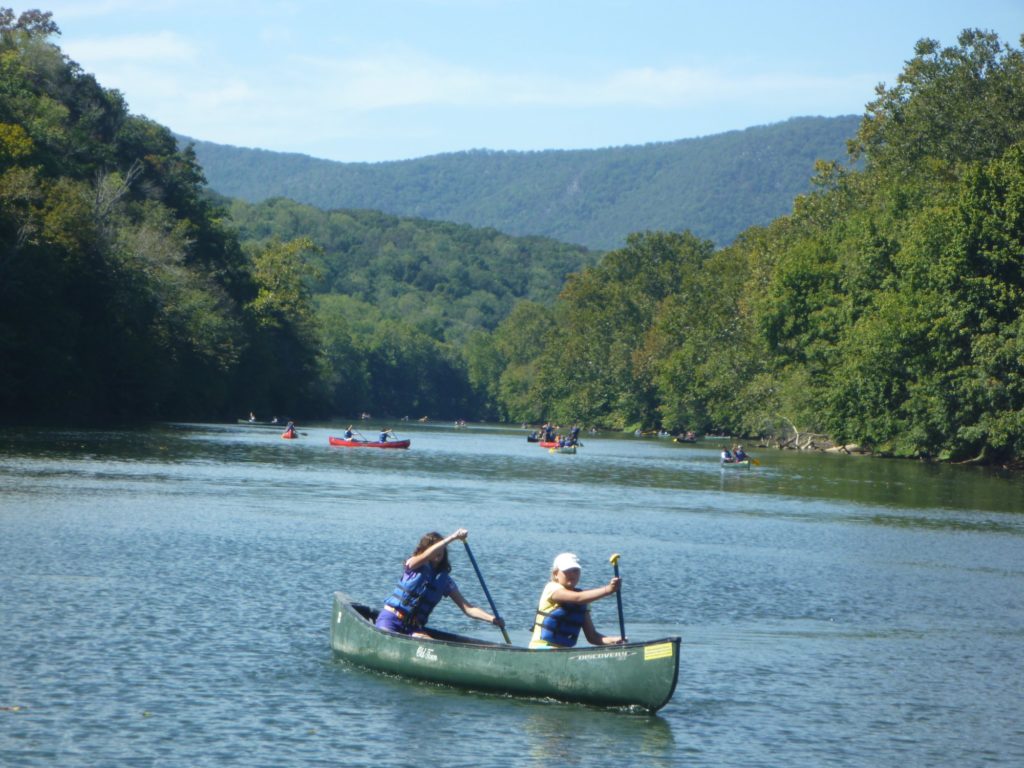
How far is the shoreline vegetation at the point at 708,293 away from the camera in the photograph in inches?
2783

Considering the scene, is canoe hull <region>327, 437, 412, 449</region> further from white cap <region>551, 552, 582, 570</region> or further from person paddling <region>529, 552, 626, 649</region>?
white cap <region>551, 552, 582, 570</region>

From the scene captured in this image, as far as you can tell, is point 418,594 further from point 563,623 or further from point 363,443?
point 363,443

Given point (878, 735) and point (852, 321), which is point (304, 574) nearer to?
point (878, 735)

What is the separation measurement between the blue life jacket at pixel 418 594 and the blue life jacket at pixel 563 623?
1563mm

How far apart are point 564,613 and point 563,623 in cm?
13

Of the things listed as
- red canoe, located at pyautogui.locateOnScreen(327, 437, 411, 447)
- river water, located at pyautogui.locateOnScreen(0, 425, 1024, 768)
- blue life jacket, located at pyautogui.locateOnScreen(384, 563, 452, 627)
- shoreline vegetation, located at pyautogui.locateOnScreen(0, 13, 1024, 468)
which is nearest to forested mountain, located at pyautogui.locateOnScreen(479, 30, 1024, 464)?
shoreline vegetation, located at pyautogui.locateOnScreen(0, 13, 1024, 468)

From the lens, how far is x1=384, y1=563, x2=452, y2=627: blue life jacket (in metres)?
17.9

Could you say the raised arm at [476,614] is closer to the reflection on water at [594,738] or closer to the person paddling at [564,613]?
the person paddling at [564,613]

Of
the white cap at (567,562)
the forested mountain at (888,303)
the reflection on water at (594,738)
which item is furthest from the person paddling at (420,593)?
the forested mountain at (888,303)

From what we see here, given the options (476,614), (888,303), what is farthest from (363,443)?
(476,614)

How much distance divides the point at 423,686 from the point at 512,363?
171257mm

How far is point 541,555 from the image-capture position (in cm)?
3031

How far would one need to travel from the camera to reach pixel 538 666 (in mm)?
16469

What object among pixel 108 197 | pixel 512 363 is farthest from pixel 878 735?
pixel 512 363
